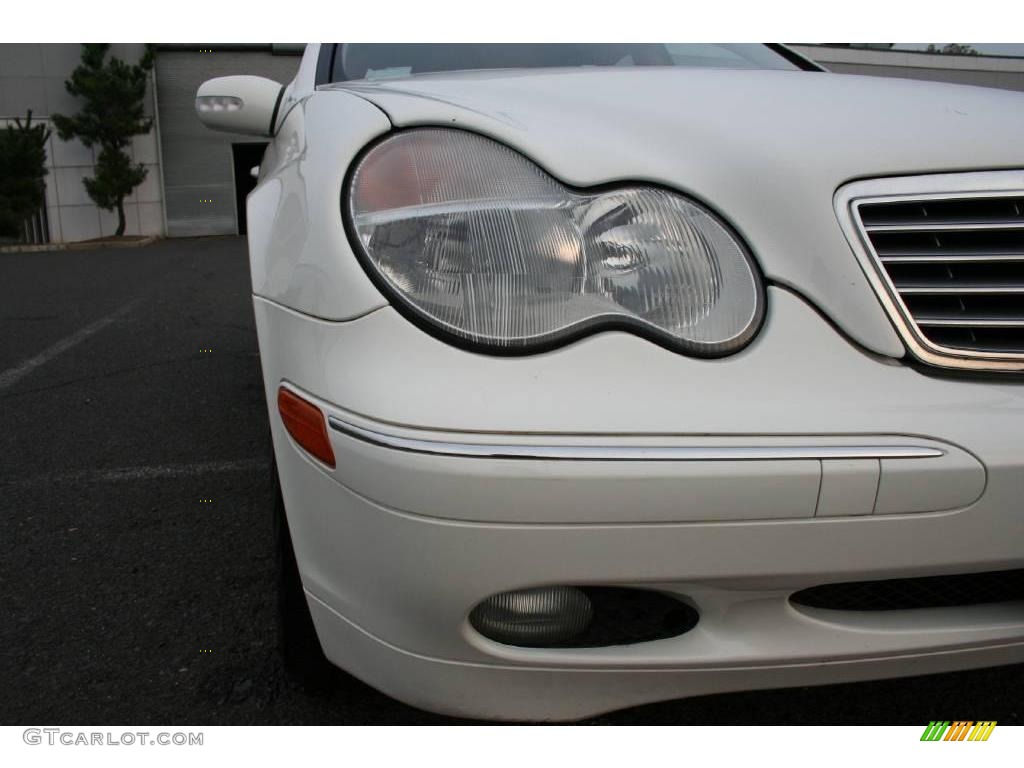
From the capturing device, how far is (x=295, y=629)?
4.32ft

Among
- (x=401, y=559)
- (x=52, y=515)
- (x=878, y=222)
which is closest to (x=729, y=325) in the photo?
(x=878, y=222)

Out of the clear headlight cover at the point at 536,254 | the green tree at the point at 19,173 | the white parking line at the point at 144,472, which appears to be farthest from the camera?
the green tree at the point at 19,173

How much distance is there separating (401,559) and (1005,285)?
853 mm

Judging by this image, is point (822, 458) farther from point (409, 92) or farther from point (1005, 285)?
point (409, 92)

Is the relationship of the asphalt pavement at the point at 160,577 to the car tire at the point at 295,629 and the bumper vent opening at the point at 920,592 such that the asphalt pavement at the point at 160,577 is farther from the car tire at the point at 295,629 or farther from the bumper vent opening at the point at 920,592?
the bumper vent opening at the point at 920,592

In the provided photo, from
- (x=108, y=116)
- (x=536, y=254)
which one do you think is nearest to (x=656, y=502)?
(x=536, y=254)

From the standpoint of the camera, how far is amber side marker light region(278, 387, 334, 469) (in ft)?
3.19

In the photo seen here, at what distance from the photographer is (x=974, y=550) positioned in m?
0.94

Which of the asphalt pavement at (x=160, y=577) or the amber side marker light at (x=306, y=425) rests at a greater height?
the amber side marker light at (x=306, y=425)

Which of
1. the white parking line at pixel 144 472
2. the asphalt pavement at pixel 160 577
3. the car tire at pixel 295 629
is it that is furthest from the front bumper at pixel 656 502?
the white parking line at pixel 144 472

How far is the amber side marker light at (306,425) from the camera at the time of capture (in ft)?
3.19

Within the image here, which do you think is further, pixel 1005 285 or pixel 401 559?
pixel 1005 285

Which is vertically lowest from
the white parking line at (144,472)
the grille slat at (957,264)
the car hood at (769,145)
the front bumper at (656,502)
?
the white parking line at (144,472)
